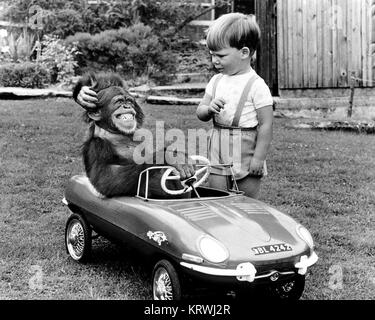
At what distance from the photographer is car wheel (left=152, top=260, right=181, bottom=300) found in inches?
130

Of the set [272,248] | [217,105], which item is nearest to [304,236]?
[272,248]

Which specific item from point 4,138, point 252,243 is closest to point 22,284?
point 252,243

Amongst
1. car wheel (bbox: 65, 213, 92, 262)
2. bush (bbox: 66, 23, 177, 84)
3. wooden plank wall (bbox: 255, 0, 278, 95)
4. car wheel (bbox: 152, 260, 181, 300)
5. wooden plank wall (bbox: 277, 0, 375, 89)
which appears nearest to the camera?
car wheel (bbox: 152, 260, 181, 300)

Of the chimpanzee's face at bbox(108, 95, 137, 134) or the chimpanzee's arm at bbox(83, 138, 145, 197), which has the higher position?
the chimpanzee's face at bbox(108, 95, 137, 134)

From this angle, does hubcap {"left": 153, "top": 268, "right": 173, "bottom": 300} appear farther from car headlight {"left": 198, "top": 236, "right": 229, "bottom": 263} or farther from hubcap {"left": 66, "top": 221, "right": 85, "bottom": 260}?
hubcap {"left": 66, "top": 221, "right": 85, "bottom": 260}

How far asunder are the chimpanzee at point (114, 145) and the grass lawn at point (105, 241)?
0.44 meters

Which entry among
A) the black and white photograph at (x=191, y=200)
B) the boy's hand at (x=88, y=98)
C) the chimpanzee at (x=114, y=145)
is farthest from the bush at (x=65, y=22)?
the boy's hand at (x=88, y=98)

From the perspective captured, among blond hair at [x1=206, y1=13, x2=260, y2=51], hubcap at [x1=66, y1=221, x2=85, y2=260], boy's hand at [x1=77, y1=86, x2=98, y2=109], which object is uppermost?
blond hair at [x1=206, y1=13, x2=260, y2=51]

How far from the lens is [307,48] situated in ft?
35.3

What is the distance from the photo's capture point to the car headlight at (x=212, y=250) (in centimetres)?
319

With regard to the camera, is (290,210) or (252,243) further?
(290,210)

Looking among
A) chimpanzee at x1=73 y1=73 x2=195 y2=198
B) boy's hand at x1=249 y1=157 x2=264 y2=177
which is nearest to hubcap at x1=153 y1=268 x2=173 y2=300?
chimpanzee at x1=73 y1=73 x2=195 y2=198

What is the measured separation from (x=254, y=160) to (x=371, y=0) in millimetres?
7625
